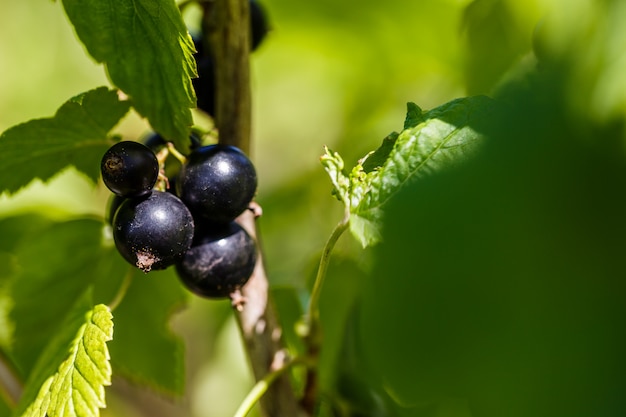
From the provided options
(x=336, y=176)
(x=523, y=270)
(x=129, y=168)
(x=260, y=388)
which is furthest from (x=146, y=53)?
(x=523, y=270)

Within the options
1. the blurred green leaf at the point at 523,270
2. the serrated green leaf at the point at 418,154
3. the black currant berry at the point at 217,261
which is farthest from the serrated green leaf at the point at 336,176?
the blurred green leaf at the point at 523,270

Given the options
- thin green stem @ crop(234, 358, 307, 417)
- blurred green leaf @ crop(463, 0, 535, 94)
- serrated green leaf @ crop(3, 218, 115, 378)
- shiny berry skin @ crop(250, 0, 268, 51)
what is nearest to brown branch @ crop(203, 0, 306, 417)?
thin green stem @ crop(234, 358, 307, 417)

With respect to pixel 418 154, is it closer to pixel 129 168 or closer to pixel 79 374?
pixel 129 168

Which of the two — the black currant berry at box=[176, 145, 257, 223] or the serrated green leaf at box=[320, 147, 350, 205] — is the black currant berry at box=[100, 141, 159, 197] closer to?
the black currant berry at box=[176, 145, 257, 223]

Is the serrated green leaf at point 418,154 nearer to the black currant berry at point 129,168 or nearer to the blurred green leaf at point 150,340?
the black currant berry at point 129,168

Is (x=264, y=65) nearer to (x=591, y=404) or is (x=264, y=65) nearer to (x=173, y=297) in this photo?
(x=173, y=297)

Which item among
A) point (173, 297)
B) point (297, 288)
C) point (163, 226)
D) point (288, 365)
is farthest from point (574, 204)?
point (297, 288)
